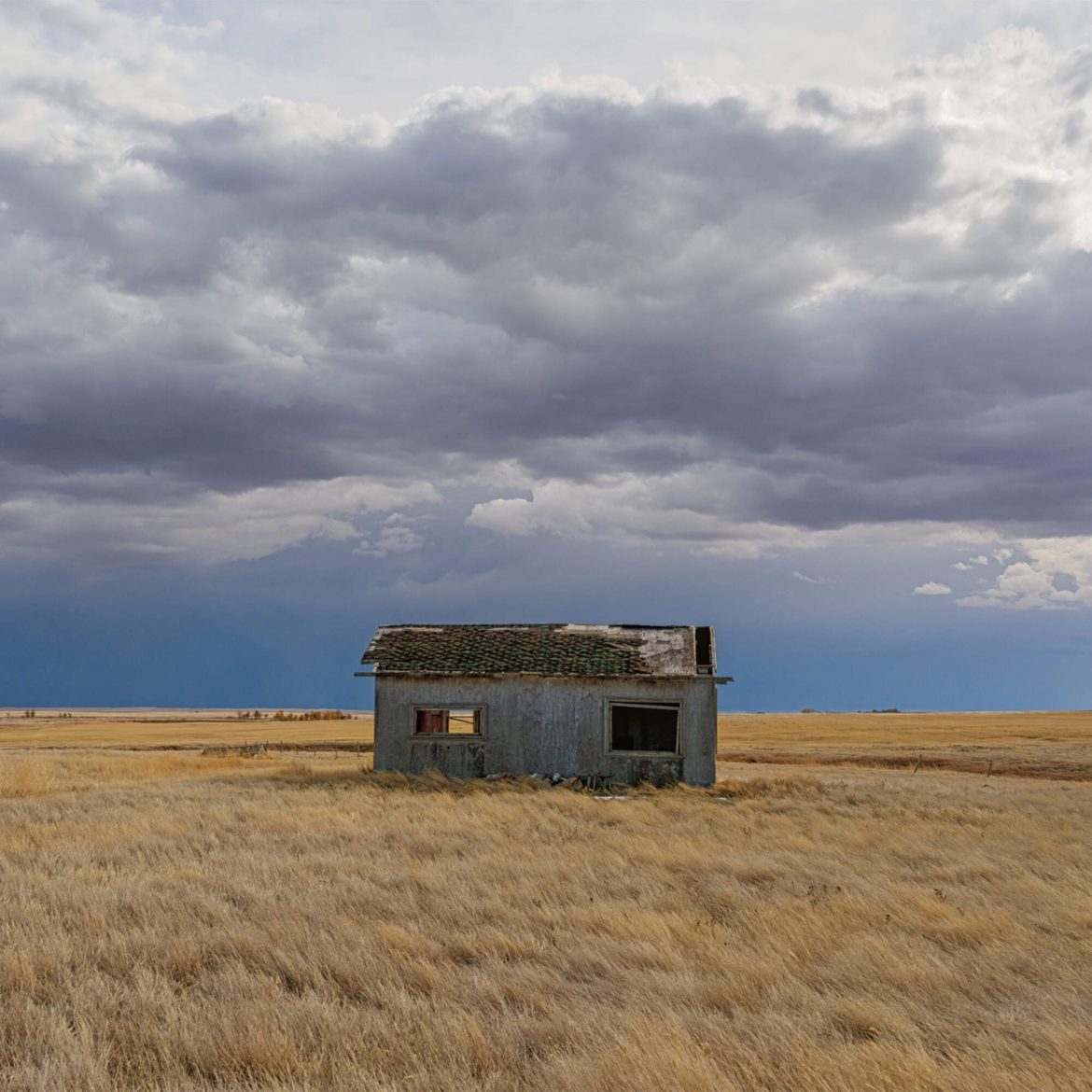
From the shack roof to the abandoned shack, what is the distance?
0.05m

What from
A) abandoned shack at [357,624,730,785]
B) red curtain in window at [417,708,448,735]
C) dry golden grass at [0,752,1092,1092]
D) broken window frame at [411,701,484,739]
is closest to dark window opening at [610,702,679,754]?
red curtain in window at [417,708,448,735]

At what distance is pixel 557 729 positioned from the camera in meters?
24.8

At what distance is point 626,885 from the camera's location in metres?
11.7

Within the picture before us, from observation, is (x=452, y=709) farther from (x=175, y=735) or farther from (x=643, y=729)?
(x=175, y=735)

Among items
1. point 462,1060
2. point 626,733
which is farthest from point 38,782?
point 462,1060

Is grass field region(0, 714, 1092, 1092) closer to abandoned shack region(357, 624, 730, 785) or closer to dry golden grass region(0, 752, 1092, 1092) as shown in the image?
dry golden grass region(0, 752, 1092, 1092)

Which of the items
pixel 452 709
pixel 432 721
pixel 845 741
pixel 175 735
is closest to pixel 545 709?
pixel 452 709

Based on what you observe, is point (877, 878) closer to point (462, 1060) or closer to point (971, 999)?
point (971, 999)

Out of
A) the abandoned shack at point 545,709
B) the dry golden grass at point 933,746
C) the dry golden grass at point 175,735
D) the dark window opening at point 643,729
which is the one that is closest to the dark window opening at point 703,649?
the abandoned shack at point 545,709

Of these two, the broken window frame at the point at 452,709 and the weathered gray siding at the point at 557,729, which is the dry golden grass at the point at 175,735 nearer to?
the broken window frame at the point at 452,709

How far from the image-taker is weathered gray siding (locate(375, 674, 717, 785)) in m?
24.7

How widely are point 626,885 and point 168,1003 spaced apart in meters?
5.94

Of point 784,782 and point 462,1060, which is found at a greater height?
point 462,1060

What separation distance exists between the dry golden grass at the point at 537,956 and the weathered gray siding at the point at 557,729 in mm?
7419
